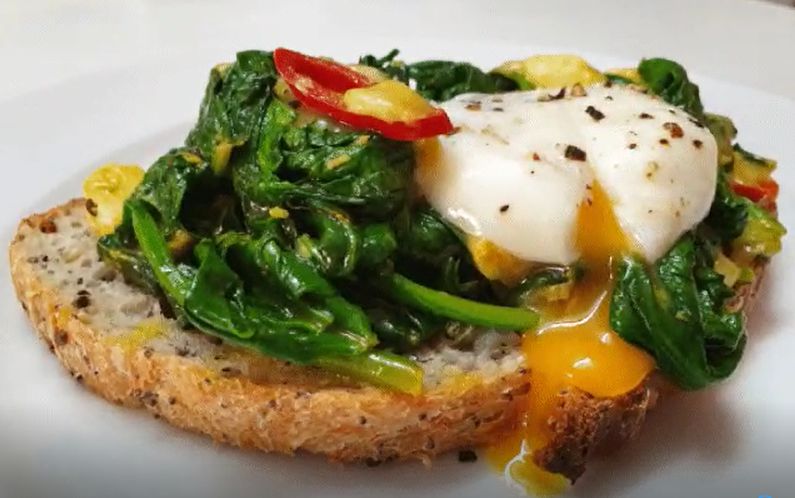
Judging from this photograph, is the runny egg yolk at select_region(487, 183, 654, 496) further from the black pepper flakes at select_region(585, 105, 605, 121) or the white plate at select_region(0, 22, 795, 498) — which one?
the black pepper flakes at select_region(585, 105, 605, 121)

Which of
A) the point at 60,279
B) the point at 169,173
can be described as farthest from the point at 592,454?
the point at 60,279

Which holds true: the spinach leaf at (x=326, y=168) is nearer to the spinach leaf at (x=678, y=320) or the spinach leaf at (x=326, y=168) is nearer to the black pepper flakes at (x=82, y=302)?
the black pepper flakes at (x=82, y=302)

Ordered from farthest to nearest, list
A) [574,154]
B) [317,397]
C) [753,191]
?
[753,191] < [574,154] < [317,397]

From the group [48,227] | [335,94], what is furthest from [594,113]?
[48,227]

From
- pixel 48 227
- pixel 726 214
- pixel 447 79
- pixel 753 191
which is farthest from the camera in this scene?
pixel 447 79

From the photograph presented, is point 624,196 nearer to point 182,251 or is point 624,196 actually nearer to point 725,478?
point 725,478

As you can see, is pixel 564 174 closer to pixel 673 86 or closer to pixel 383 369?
pixel 383 369

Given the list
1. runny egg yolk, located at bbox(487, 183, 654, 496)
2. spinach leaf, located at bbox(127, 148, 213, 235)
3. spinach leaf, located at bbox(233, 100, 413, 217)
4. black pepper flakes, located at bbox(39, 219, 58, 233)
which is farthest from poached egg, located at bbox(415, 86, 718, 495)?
black pepper flakes, located at bbox(39, 219, 58, 233)

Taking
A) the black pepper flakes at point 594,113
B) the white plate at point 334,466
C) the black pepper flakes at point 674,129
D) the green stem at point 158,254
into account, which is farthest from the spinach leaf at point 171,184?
the black pepper flakes at point 674,129
